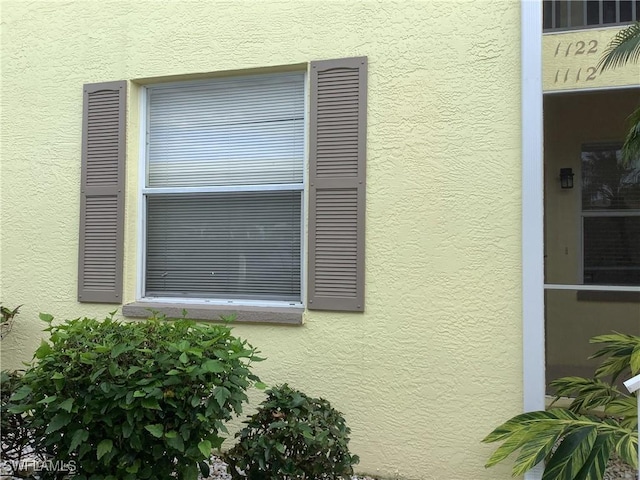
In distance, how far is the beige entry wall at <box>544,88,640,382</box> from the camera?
18.3 ft

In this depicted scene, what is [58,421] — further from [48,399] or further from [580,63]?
[580,63]

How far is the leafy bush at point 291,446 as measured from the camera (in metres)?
3.00

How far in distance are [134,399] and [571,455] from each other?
2.25 m

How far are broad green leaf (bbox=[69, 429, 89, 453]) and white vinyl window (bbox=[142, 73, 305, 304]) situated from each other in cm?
159

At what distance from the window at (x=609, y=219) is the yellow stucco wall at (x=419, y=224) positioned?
2.93 metres

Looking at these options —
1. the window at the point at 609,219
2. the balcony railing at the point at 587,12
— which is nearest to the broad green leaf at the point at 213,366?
the window at the point at 609,219

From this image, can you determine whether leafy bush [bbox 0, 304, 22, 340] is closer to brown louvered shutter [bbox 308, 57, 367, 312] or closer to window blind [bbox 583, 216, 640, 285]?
brown louvered shutter [bbox 308, 57, 367, 312]

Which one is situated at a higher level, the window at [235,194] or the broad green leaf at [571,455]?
the window at [235,194]

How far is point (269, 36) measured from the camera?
13.2 ft

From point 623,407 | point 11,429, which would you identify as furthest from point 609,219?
point 11,429

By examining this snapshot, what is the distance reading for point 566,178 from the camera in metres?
5.93

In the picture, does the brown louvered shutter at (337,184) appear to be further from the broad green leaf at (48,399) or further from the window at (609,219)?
the window at (609,219)

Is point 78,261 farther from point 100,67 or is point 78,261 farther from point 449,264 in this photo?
point 449,264

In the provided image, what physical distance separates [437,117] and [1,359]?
4096mm
